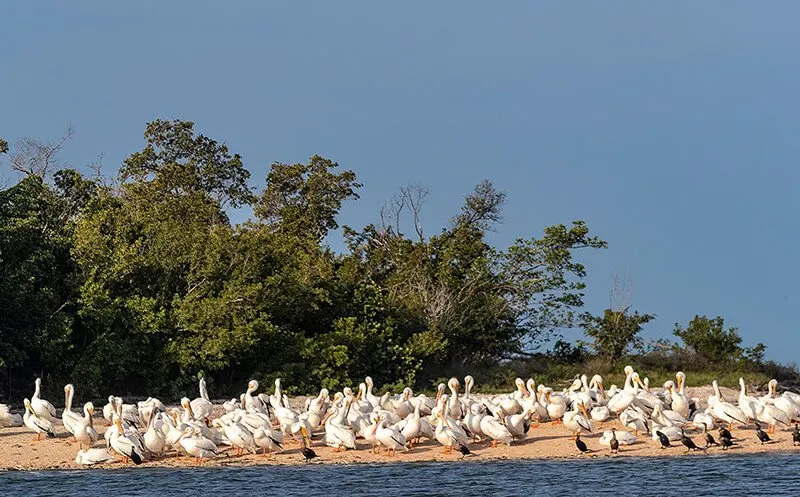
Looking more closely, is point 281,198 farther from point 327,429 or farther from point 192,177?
point 327,429

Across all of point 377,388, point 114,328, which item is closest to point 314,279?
point 377,388

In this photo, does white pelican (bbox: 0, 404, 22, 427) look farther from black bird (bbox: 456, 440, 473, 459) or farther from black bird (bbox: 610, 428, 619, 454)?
black bird (bbox: 610, 428, 619, 454)

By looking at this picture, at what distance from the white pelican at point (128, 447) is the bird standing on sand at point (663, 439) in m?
9.32

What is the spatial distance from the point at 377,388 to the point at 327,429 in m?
10.2

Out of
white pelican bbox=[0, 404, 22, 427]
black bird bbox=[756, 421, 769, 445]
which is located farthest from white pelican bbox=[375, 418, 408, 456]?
white pelican bbox=[0, 404, 22, 427]

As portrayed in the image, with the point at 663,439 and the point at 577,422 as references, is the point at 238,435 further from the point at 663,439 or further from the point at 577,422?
the point at 663,439

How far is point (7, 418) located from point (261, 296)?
8908mm

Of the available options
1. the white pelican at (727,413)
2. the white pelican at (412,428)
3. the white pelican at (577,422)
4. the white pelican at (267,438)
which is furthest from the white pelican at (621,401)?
the white pelican at (267,438)

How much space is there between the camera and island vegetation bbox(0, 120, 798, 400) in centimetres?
3042

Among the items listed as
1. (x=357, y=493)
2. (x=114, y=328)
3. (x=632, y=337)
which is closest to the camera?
(x=357, y=493)

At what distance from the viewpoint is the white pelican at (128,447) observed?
21.7 m

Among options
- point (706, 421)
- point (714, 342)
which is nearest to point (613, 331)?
point (714, 342)

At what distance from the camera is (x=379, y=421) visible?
22.9 m

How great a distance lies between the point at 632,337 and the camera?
4050cm
